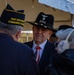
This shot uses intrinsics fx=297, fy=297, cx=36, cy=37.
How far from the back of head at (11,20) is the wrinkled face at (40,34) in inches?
46.1

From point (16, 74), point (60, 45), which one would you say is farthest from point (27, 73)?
point (60, 45)

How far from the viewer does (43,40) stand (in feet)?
13.0

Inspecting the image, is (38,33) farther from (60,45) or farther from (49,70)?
(49,70)

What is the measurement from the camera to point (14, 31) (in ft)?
8.66

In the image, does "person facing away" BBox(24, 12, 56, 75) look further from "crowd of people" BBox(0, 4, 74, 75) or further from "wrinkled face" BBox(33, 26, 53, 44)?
"crowd of people" BBox(0, 4, 74, 75)

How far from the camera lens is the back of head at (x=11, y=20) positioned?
264cm

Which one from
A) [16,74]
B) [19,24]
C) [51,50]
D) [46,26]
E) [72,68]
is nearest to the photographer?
[72,68]

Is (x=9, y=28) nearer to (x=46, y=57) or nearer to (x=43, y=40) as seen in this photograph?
(x=46, y=57)

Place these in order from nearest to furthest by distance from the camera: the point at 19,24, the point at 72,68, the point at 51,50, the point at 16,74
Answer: the point at 72,68
the point at 16,74
the point at 19,24
the point at 51,50

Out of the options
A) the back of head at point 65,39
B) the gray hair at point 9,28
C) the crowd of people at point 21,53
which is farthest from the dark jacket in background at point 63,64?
the gray hair at point 9,28

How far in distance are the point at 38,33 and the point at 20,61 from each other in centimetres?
151

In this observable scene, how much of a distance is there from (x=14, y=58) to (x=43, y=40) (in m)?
1.46

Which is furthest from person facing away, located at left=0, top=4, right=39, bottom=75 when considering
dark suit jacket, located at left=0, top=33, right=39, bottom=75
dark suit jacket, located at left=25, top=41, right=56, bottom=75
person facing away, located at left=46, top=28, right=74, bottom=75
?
dark suit jacket, located at left=25, top=41, right=56, bottom=75

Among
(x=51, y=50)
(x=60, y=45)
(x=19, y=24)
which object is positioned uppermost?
(x=19, y=24)
